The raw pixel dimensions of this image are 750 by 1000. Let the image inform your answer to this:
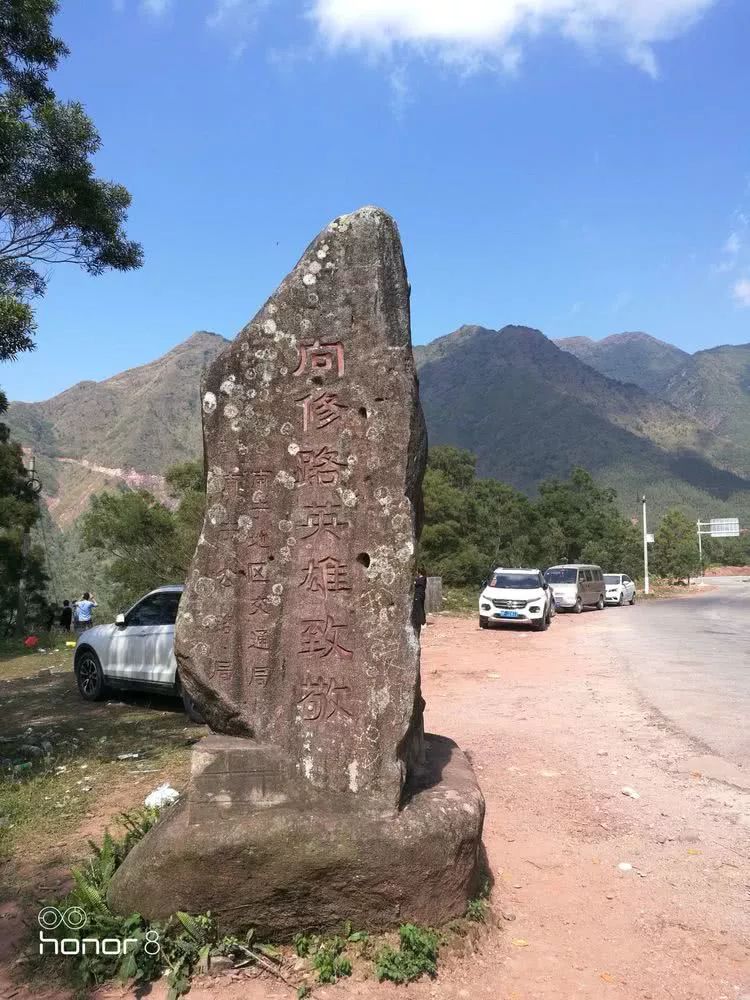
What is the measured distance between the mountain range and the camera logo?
59.8 metres

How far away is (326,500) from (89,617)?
15.3 metres

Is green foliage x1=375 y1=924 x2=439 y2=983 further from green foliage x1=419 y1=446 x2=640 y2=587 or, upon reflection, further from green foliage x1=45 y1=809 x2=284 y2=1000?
green foliage x1=419 y1=446 x2=640 y2=587

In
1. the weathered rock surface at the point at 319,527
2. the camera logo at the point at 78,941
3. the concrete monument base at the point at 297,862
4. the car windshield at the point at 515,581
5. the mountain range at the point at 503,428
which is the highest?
the mountain range at the point at 503,428

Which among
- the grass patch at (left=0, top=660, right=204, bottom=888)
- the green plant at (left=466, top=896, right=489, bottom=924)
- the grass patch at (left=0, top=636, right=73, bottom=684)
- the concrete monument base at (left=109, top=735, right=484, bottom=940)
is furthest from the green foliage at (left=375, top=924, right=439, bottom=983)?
the grass patch at (left=0, top=636, right=73, bottom=684)

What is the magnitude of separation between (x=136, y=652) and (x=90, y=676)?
41.0 inches

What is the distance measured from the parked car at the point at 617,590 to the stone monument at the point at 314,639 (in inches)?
1018

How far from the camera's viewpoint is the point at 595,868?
4.35 meters

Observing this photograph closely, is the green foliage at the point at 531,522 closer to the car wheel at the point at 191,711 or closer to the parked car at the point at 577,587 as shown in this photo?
the parked car at the point at 577,587

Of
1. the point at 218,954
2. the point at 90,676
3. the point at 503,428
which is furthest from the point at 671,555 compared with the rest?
the point at 503,428

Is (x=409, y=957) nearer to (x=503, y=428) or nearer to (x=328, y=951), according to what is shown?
(x=328, y=951)

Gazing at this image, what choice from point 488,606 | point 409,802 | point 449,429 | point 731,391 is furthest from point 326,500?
point 731,391

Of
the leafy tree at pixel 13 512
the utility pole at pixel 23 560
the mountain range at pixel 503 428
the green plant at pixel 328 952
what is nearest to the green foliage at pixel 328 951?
the green plant at pixel 328 952

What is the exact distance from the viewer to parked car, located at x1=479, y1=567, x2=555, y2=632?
18.2 meters

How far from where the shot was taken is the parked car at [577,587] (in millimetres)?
23875
